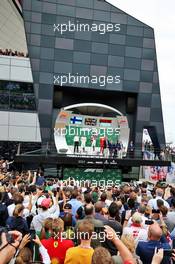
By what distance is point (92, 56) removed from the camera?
36.7 m

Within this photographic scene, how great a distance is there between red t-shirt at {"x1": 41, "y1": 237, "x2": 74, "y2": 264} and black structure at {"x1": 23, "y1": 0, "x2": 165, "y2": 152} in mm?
30631

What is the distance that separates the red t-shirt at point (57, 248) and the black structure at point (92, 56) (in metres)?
30.6

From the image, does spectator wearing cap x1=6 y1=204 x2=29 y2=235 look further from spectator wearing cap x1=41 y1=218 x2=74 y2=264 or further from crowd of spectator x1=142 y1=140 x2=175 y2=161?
crowd of spectator x1=142 y1=140 x2=175 y2=161

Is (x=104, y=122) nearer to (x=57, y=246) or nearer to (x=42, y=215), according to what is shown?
(x=42, y=215)

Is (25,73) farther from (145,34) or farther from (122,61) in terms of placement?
(145,34)

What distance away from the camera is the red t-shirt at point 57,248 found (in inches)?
220

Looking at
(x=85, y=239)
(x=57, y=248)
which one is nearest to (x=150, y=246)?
(x=85, y=239)

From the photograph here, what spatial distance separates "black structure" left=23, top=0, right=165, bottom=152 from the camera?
118ft

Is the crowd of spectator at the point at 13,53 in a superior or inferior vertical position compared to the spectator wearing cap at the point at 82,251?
superior

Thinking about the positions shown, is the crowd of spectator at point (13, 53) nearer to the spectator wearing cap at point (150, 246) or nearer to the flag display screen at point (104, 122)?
the flag display screen at point (104, 122)

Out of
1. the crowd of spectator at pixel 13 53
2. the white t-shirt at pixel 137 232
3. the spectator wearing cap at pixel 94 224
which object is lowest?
the white t-shirt at pixel 137 232

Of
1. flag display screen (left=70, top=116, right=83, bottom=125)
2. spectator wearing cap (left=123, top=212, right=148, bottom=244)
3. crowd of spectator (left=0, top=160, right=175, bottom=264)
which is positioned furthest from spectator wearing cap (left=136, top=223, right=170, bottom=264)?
flag display screen (left=70, top=116, right=83, bottom=125)

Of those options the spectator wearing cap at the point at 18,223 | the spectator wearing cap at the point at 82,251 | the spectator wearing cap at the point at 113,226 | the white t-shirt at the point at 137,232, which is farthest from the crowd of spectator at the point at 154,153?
the spectator wearing cap at the point at 82,251

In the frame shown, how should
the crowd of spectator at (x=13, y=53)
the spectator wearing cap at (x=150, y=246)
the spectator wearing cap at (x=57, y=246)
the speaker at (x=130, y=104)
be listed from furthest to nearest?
the speaker at (x=130, y=104) → the crowd of spectator at (x=13, y=53) → the spectator wearing cap at (x=57, y=246) → the spectator wearing cap at (x=150, y=246)
